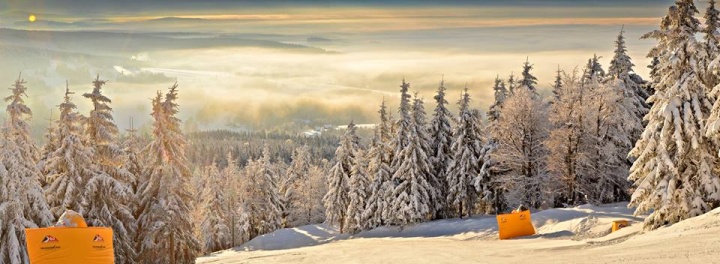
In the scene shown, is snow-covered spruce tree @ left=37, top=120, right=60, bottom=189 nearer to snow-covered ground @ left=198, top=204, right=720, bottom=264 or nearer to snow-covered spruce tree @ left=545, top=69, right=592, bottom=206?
snow-covered ground @ left=198, top=204, right=720, bottom=264

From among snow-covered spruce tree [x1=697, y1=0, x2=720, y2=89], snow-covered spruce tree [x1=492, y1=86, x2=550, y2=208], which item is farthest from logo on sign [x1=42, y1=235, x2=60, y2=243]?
snow-covered spruce tree [x1=492, y1=86, x2=550, y2=208]

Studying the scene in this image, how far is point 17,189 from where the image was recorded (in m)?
29.2

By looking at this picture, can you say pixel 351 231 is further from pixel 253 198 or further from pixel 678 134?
pixel 678 134

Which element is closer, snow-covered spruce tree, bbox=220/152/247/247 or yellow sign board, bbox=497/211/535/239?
yellow sign board, bbox=497/211/535/239

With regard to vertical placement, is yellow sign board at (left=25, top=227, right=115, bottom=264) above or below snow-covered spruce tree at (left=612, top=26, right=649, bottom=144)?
below

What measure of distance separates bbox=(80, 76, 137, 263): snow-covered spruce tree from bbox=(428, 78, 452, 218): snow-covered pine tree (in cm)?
2932

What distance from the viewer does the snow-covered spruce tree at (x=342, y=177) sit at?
213 feet

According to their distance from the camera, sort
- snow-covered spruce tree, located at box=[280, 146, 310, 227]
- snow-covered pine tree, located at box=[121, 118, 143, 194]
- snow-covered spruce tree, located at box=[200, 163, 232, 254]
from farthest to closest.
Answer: snow-covered spruce tree, located at box=[280, 146, 310, 227]
snow-covered spruce tree, located at box=[200, 163, 232, 254]
snow-covered pine tree, located at box=[121, 118, 143, 194]

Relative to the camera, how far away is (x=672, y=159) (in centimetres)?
2661

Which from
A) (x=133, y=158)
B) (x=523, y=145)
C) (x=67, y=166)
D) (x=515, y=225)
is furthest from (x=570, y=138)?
(x=67, y=166)

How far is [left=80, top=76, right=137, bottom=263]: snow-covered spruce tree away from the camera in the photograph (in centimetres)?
3403

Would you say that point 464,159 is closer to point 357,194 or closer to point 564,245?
point 357,194

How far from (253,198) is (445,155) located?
3050cm

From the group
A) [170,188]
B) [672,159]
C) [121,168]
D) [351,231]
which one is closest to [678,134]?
[672,159]
